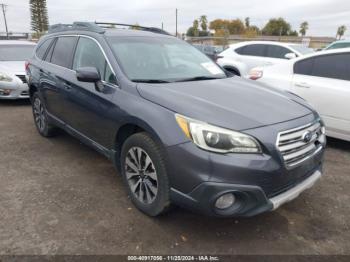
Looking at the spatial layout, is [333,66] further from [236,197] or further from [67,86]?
[67,86]

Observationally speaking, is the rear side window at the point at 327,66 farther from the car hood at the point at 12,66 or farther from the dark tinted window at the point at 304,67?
the car hood at the point at 12,66

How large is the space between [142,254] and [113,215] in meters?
0.65

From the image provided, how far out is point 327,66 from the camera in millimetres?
5102

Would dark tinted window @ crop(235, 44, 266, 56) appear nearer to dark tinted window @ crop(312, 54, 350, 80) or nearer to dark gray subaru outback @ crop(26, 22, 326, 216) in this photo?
dark tinted window @ crop(312, 54, 350, 80)

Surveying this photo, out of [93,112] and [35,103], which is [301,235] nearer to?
[93,112]

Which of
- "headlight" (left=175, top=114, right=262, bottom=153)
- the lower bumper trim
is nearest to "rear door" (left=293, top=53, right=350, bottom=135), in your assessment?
the lower bumper trim

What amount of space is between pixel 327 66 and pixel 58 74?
396 centimetres

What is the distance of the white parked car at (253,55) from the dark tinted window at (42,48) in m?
5.11

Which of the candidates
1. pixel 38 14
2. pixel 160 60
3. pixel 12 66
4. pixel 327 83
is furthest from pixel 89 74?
pixel 38 14

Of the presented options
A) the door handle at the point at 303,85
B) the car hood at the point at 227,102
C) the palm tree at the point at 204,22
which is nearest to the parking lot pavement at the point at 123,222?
the car hood at the point at 227,102

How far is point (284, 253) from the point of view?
2.65m

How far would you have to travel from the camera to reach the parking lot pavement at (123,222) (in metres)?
2.70

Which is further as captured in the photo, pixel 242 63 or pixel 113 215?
pixel 242 63

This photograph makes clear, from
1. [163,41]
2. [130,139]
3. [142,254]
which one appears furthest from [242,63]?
[142,254]
